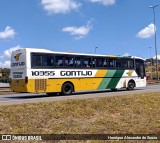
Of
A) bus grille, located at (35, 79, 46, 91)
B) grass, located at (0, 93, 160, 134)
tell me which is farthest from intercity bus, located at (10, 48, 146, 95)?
grass, located at (0, 93, 160, 134)

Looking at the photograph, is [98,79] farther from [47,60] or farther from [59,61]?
[47,60]

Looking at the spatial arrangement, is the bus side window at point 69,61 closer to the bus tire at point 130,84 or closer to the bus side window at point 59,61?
the bus side window at point 59,61

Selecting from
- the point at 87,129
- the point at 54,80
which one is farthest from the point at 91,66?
the point at 87,129

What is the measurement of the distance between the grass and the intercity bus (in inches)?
285

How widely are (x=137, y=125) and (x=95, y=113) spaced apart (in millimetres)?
1974

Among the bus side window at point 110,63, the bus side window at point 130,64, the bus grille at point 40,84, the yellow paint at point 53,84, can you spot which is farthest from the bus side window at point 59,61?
the bus side window at point 130,64

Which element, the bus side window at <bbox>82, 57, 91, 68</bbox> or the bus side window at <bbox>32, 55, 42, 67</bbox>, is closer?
the bus side window at <bbox>32, 55, 42, 67</bbox>

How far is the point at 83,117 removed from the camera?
42.0 feet

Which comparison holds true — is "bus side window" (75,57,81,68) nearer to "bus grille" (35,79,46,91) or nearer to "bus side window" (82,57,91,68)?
"bus side window" (82,57,91,68)

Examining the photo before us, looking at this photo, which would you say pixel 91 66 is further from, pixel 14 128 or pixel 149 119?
pixel 14 128

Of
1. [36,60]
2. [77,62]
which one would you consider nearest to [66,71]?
[77,62]

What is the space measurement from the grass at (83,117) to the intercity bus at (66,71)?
285 inches

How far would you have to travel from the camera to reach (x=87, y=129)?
446 inches

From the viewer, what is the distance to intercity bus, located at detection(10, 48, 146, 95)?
21875 millimetres
